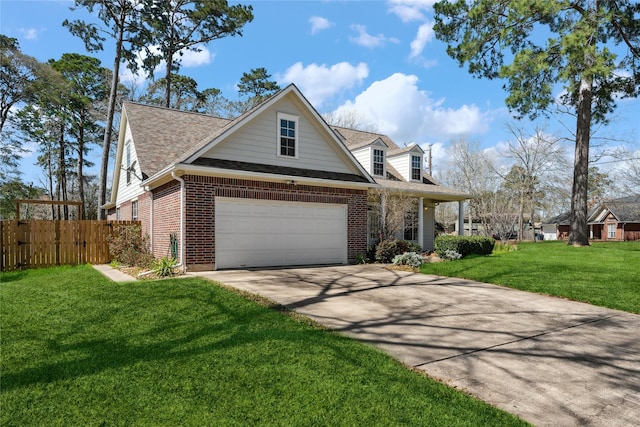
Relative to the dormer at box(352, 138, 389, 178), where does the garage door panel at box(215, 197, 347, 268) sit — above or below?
below

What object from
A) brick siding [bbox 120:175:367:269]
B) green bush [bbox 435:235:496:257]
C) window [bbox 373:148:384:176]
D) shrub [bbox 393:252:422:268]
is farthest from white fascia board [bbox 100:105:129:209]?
green bush [bbox 435:235:496:257]

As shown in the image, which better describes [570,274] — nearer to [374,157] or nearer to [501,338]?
[501,338]

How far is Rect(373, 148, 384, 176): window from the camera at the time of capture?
59.4ft

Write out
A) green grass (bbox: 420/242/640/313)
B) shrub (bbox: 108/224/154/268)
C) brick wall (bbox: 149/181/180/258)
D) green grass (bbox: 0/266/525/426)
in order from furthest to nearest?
shrub (bbox: 108/224/154/268) → brick wall (bbox: 149/181/180/258) → green grass (bbox: 420/242/640/313) → green grass (bbox: 0/266/525/426)

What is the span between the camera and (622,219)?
135 feet

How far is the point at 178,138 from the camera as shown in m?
15.4

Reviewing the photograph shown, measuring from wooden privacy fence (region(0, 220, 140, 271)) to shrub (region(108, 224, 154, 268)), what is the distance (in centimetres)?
28

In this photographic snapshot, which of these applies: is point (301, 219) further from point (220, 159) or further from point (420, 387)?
point (420, 387)

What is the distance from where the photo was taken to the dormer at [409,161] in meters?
19.4

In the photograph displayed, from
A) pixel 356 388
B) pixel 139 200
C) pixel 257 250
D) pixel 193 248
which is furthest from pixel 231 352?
pixel 139 200

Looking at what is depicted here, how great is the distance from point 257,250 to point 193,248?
2.10 metres

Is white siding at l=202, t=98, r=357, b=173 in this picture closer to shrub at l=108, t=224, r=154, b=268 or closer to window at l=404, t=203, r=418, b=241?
shrub at l=108, t=224, r=154, b=268

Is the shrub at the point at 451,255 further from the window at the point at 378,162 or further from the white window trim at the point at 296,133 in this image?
the white window trim at the point at 296,133

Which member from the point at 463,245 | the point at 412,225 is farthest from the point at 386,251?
the point at 412,225
